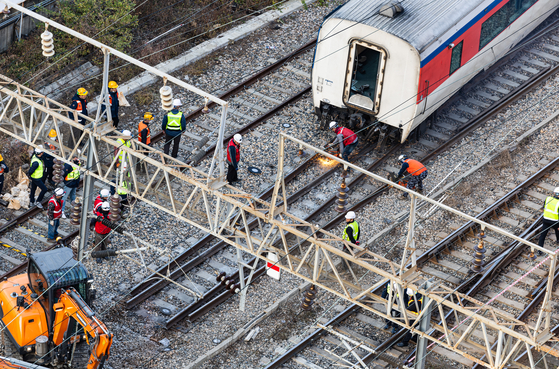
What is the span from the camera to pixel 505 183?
24.0 meters

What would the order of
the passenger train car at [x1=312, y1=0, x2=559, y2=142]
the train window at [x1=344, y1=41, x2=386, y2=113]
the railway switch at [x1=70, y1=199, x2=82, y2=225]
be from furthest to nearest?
the train window at [x1=344, y1=41, x2=386, y2=113], the passenger train car at [x1=312, y1=0, x2=559, y2=142], the railway switch at [x1=70, y1=199, x2=82, y2=225]

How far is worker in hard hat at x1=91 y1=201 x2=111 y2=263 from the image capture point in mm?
21609

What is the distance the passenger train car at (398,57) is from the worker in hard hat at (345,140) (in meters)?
0.82

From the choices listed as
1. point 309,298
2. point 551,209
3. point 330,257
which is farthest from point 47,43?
point 551,209

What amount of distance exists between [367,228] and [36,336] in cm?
831

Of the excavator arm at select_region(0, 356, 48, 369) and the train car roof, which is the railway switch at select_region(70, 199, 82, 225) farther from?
the train car roof

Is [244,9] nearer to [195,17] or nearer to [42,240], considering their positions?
[195,17]

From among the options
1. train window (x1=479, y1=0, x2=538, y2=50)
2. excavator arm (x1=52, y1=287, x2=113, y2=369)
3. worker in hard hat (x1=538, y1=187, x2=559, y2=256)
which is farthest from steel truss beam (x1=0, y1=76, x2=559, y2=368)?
train window (x1=479, y1=0, x2=538, y2=50)

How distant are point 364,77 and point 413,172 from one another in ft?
12.2

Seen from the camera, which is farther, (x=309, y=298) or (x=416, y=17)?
(x=416, y=17)

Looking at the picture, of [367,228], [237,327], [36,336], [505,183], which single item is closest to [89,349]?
[36,336]

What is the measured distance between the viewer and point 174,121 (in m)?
23.1

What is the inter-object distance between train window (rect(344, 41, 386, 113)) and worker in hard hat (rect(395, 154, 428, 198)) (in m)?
1.86

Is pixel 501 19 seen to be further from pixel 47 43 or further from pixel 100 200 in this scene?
pixel 47 43
